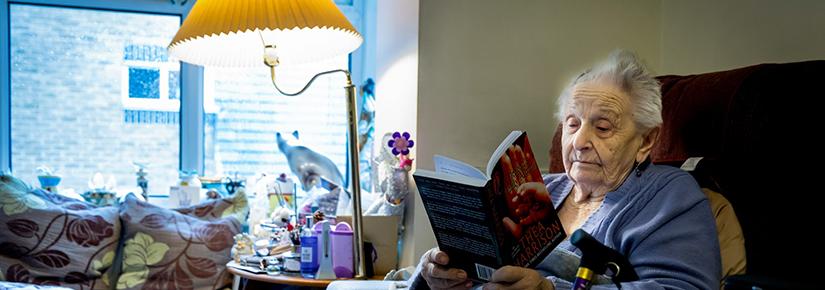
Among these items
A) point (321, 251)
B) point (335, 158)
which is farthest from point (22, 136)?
point (321, 251)

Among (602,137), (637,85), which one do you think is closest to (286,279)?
(602,137)

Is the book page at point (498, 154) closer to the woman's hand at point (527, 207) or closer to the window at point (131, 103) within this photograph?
the woman's hand at point (527, 207)

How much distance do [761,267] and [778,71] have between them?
0.38 m

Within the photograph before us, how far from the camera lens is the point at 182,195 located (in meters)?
2.83

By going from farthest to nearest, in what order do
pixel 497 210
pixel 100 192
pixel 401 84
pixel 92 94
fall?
pixel 92 94, pixel 100 192, pixel 401 84, pixel 497 210

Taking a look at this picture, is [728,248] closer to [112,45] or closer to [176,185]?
[176,185]

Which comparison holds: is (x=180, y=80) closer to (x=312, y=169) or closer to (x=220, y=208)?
(x=220, y=208)

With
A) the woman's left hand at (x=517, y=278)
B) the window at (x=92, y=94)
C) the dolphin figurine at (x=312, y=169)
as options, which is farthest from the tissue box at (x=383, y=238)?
the window at (x=92, y=94)

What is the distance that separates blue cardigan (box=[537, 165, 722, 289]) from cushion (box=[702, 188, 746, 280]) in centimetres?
5

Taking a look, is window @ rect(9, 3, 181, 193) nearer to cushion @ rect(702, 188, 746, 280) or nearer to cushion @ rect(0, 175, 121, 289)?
cushion @ rect(0, 175, 121, 289)

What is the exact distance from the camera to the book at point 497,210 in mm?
1134

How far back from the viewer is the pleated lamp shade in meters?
1.68

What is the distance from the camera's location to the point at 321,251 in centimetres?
207

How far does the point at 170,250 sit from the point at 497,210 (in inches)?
68.0
